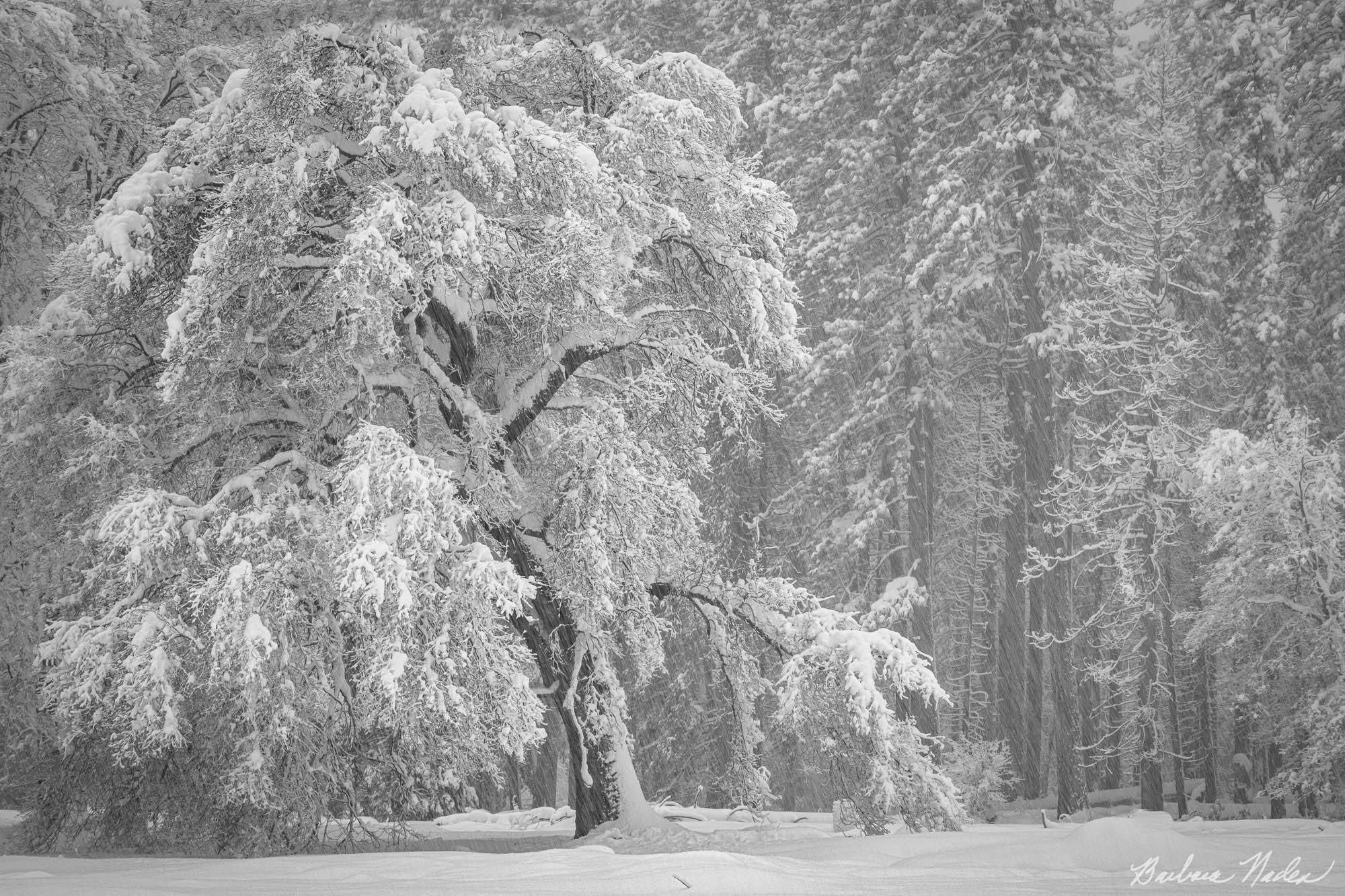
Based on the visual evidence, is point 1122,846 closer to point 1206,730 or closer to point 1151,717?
point 1151,717

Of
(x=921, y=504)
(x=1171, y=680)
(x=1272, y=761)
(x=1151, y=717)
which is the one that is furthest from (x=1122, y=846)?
(x=1272, y=761)

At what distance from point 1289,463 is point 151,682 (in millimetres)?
14653

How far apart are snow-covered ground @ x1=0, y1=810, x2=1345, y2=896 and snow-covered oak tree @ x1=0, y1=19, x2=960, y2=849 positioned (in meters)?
1.31

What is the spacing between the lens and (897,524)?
69.8ft

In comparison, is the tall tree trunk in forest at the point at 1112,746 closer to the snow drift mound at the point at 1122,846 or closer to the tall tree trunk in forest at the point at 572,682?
the tall tree trunk in forest at the point at 572,682

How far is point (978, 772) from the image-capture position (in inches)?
804

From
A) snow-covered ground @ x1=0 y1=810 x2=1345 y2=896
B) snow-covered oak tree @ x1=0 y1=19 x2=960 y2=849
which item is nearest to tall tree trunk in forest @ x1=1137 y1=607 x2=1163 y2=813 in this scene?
snow-covered oak tree @ x1=0 y1=19 x2=960 y2=849

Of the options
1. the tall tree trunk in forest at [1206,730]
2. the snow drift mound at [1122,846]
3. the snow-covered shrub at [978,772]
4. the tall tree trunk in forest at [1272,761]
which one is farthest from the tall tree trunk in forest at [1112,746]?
the snow drift mound at [1122,846]

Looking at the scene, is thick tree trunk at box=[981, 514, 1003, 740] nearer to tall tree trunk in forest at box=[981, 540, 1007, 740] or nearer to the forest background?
tall tree trunk in forest at box=[981, 540, 1007, 740]

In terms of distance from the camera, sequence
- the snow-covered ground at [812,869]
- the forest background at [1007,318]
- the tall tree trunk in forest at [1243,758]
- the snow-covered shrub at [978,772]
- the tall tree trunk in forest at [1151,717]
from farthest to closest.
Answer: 1. the tall tree trunk in forest at [1243,758]
2. the snow-covered shrub at [978,772]
3. the tall tree trunk in forest at [1151,717]
4. the forest background at [1007,318]
5. the snow-covered ground at [812,869]

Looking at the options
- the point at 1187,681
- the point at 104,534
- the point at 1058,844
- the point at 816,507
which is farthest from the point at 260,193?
the point at 1187,681
